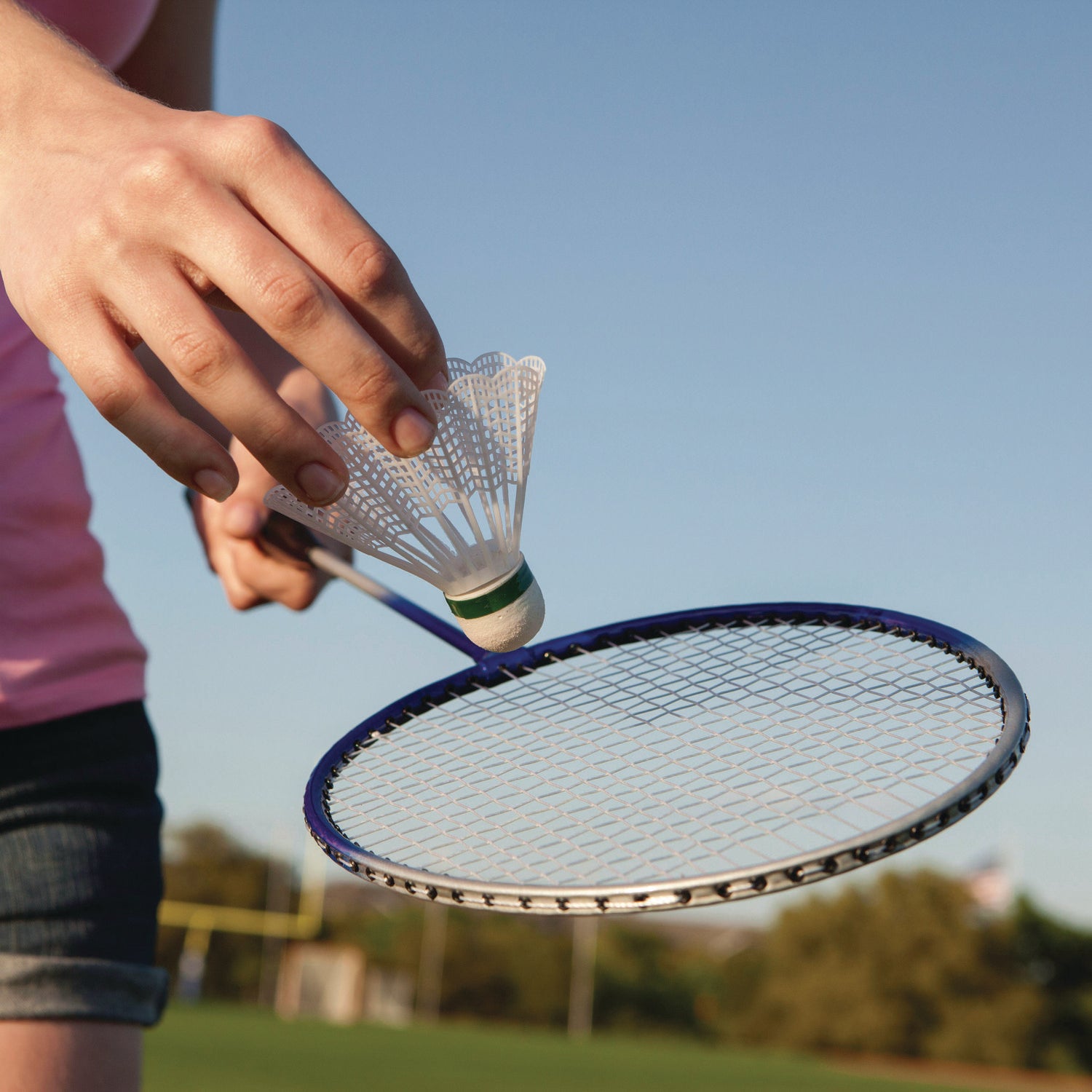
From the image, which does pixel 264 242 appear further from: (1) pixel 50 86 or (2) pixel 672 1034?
(2) pixel 672 1034

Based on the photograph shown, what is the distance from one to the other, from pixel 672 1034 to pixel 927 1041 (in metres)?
6.21

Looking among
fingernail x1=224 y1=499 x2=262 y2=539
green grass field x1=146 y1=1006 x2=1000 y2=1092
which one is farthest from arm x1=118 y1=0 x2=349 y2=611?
green grass field x1=146 y1=1006 x2=1000 y2=1092

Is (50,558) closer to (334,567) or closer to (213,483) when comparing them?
(334,567)

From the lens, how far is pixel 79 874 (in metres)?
1.14

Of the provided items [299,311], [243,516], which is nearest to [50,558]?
[243,516]

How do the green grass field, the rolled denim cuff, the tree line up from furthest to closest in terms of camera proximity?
the tree → the green grass field → the rolled denim cuff

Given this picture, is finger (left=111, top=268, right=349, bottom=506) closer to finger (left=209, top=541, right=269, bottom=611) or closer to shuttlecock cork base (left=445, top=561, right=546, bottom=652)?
shuttlecock cork base (left=445, top=561, right=546, bottom=652)

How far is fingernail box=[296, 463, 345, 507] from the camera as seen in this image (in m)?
0.74

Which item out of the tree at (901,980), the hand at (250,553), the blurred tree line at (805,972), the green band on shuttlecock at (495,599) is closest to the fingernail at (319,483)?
the green band on shuttlecock at (495,599)

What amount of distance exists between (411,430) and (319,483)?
0.22 ft

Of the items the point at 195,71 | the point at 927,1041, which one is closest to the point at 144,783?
the point at 195,71

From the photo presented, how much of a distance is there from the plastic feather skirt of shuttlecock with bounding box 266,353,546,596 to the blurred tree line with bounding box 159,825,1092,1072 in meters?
21.0

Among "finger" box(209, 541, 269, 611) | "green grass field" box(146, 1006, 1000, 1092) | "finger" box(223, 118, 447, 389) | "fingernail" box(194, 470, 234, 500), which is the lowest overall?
"green grass field" box(146, 1006, 1000, 1092)

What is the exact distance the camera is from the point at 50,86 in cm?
73
